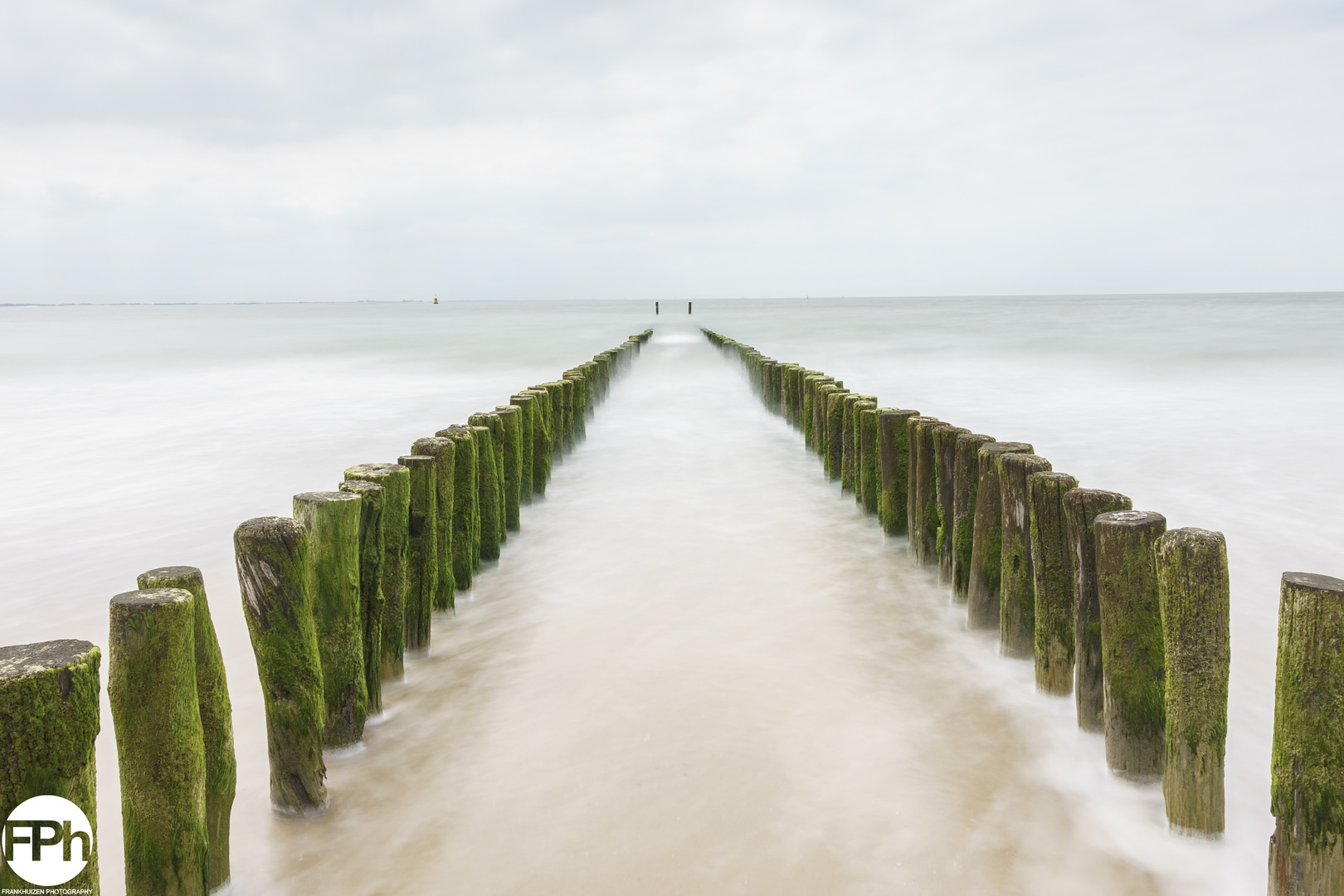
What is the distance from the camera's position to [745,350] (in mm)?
16344

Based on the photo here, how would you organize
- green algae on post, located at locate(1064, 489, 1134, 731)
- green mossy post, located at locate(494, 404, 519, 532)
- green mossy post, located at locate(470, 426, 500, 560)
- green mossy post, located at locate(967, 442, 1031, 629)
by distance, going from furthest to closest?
green mossy post, located at locate(494, 404, 519, 532) → green mossy post, located at locate(470, 426, 500, 560) → green mossy post, located at locate(967, 442, 1031, 629) → green algae on post, located at locate(1064, 489, 1134, 731)

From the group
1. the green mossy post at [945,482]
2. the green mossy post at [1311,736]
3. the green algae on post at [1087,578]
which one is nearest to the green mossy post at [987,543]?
the green mossy post at [945,482]

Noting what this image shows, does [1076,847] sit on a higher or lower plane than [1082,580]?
lower

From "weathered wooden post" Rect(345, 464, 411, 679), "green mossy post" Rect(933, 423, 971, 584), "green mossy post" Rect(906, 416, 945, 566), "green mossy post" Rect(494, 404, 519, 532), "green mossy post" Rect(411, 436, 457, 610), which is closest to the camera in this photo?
"weathered wooden post" Rect(345, 464, 411, 679)

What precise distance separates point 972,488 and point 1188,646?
1.95 m

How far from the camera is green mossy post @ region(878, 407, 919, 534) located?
5309mm

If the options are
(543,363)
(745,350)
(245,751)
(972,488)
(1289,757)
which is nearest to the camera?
(1289,757)

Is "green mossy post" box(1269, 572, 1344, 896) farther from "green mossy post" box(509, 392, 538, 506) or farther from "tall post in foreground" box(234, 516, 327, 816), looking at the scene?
"green mossy post" box(509, 392, 538, 506)

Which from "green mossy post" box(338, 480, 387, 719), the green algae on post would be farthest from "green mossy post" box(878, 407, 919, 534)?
"green mossy post" box(338, 480, 387, 719)

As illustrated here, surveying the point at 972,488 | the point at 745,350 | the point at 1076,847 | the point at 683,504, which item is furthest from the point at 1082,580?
the point at 745,350

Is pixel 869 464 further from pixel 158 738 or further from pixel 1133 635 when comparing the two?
pixel 158 738

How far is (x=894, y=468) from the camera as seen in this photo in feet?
17.8

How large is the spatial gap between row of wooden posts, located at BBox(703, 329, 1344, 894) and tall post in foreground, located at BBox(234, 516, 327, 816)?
240 cm

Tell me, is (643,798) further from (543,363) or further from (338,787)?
(543,363)
